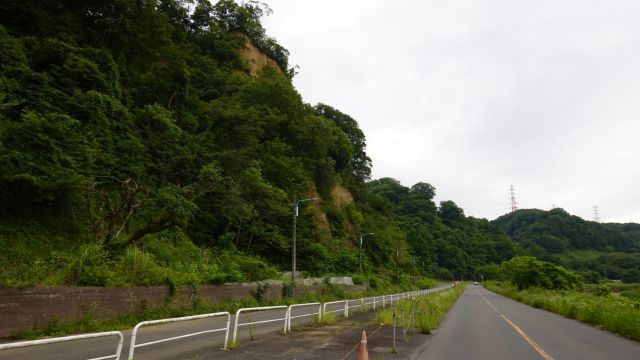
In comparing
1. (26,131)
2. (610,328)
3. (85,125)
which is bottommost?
(610,328)

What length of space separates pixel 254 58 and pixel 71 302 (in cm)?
5714

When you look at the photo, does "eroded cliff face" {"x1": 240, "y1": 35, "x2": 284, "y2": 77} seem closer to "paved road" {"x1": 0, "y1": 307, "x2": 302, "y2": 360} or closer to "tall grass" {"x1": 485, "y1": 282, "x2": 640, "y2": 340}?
"tall grass" {"x1": 485, "y1": 282, "x2": 640, "y2": 340}

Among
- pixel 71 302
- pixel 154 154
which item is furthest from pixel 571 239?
pixel 71 302

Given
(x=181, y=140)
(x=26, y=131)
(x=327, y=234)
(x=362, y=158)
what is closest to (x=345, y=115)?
(x=362, y=158)

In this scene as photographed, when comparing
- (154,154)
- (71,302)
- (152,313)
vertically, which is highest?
(154,154)

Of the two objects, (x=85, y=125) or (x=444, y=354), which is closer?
(x=444, y=354)

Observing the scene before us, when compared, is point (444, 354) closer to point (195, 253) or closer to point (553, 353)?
point (553, 353)

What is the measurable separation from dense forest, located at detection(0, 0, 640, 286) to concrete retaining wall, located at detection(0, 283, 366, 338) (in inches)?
20.1

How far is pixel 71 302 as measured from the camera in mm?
13398

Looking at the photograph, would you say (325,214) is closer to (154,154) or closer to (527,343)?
(154,154)

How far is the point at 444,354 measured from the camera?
1109 cm

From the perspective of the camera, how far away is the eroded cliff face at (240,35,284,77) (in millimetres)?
63125

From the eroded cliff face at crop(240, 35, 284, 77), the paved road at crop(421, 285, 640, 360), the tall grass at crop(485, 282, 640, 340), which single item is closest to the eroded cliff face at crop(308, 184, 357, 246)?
the eroded cliff face at crop(240, 35, 284, 77)

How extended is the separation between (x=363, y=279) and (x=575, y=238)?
17421 centimetres
